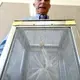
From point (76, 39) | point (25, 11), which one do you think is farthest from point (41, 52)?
point (25, 11)

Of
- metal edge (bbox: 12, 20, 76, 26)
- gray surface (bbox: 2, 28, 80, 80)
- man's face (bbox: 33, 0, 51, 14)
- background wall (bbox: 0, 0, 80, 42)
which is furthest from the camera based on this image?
background wall (bbox: 0, 0, 80, 42)

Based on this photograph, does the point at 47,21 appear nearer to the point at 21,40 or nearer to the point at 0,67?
the point at 21,40

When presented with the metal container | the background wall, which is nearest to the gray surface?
the metal container

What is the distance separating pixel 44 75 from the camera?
2.65 feet

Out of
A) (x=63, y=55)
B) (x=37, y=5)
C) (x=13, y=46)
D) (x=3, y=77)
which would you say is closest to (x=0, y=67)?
(x=3, y=77)

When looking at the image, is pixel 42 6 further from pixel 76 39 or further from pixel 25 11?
pixel 76 39

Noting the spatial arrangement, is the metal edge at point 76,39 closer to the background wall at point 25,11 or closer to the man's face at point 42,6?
the man's face at point 42,6

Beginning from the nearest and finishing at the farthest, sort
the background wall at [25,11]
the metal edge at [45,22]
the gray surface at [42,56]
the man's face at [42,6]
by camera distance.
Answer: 1. the gray surface at [42,56]
2. the metal edge at [45,22]
3. the man's face at [42,6]
4. the background wall at [25,11]

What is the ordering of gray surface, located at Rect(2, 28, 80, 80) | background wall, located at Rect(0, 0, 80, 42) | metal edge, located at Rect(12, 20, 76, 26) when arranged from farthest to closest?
1. background wall, located at Rect(0, 0, 80, 42)
2. metal edge, located at Rect(12, 20, 76, 26)
3. gray surface, located at Rect(2, 28, 80, 80)

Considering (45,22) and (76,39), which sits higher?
(45,22)

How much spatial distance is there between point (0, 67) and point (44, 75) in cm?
A: 18

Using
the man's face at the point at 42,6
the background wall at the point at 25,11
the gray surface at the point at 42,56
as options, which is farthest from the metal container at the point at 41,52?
the background wall at the point at 25,11

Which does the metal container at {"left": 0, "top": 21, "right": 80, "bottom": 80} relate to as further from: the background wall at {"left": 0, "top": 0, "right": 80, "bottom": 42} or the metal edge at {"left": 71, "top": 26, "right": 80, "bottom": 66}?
the background wall at {"left": 0, "top": 0, "right": 80, "bottom": 42}

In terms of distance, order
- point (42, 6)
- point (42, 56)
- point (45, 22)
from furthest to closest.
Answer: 1. point (42, 6)
2. point (45, 22)
3. point (42, 56)
